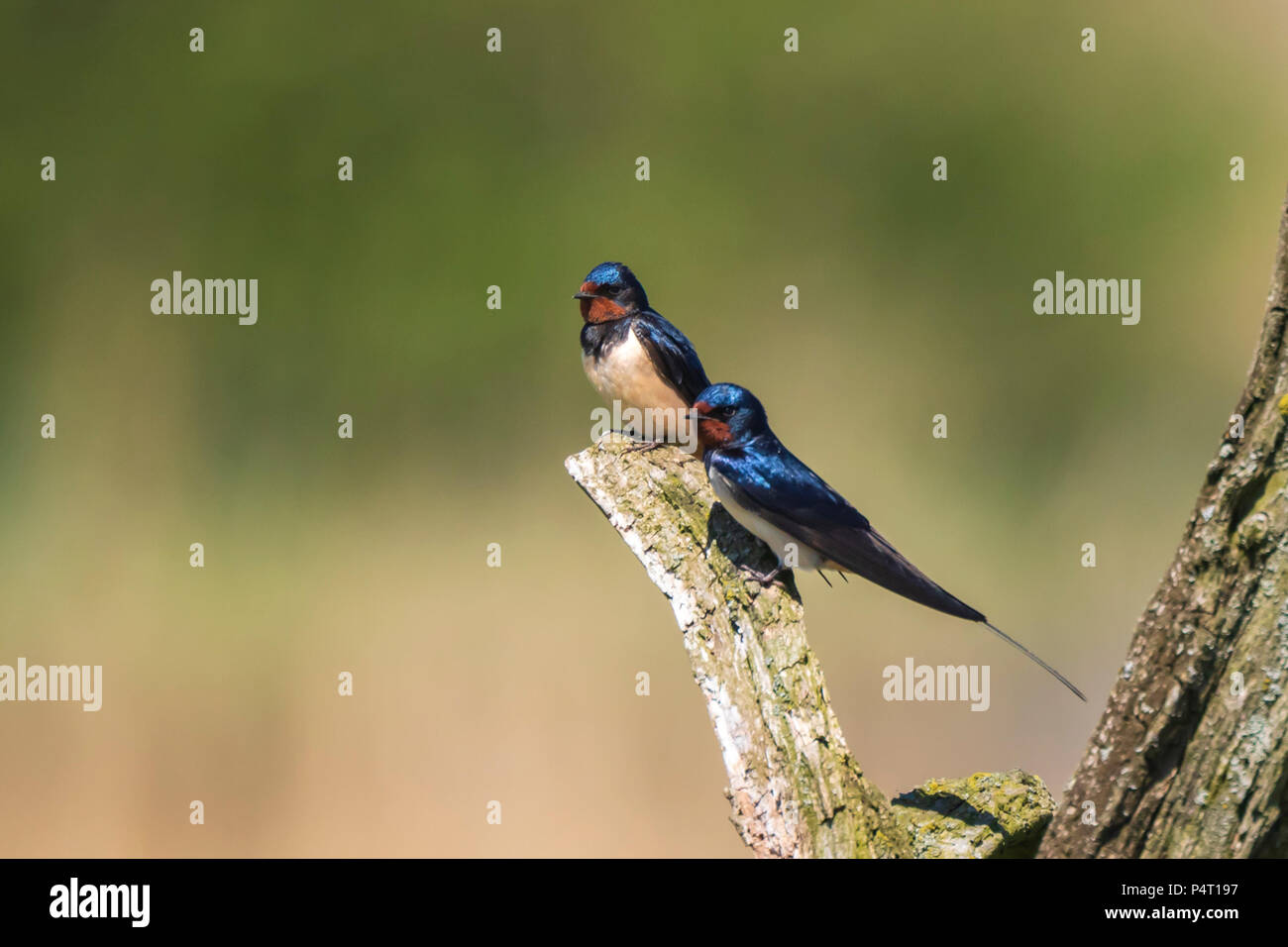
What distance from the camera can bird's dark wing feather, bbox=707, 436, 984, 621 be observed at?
3.00 metres

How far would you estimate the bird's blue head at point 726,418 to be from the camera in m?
3.30

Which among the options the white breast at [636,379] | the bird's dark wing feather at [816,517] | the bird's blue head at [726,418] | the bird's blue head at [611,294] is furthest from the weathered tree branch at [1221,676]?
the bird's blue head at [611,294]

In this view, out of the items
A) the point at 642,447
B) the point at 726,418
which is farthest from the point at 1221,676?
the point at 642,447

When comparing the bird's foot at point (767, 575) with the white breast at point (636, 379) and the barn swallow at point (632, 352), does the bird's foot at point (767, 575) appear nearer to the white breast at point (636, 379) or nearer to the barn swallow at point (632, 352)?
the barn swallow at point (632, 352)

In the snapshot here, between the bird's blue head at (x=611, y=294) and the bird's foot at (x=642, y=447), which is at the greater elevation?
the bird's blue head at (x=611, y=294)

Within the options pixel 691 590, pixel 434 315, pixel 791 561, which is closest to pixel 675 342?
pixel 791 561

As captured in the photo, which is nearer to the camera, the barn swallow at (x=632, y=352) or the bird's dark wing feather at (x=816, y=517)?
the bird's dark wing feather at (x=816, y=517)

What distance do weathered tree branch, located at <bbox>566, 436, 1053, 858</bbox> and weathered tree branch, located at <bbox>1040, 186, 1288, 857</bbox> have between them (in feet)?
1.52

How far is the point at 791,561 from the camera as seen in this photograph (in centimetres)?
287

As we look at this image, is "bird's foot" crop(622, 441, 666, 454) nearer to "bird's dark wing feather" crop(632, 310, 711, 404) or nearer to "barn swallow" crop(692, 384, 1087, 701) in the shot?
"barn swallow" crop(692, 384, 1087, 701)

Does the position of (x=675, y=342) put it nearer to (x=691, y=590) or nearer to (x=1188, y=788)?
(x=691, y=590)

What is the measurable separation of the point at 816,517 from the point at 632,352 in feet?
3.99

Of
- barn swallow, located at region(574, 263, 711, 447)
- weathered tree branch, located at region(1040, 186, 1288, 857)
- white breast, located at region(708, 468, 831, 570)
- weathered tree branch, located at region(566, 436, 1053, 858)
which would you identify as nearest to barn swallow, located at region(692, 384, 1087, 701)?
white breast, located at region(708, 468, 831, 570)

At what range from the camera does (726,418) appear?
10.9 feet
